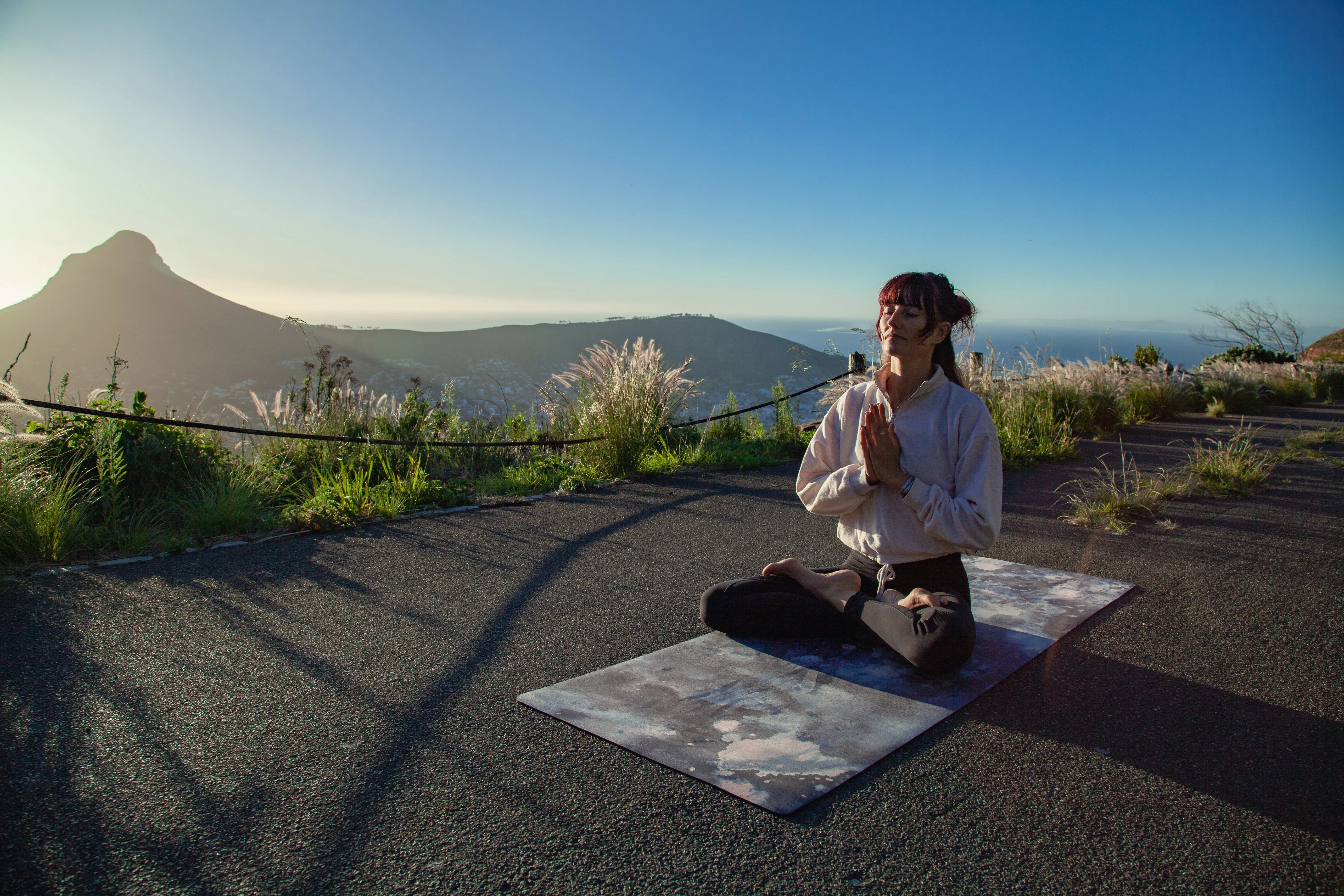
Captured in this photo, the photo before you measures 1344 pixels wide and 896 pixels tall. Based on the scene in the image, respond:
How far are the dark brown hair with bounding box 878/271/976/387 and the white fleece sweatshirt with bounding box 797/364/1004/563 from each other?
0.66ft

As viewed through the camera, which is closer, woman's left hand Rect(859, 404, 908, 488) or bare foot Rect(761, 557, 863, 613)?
woman's left hand Rect(859, 404, 908, 488)

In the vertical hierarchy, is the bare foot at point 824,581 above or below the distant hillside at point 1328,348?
below

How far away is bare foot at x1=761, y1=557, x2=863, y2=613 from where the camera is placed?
2605mm

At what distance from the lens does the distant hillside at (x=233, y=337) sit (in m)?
24.3

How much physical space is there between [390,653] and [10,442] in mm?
3114

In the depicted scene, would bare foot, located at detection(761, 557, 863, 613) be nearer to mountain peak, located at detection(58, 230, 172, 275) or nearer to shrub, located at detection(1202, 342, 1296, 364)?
shrub, located at detection(1202, 342, 1296, 364)

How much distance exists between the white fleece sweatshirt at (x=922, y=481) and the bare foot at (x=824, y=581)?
116 millimetres

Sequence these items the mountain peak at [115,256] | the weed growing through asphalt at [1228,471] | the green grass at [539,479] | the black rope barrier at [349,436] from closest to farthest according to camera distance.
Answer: the black rope barrier at [349,436] → the weed growing through asphalt at [1228,471] → the green grass at [539,479] → the mountain peak at [115,256]

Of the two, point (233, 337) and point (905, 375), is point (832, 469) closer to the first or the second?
point (905, 375)

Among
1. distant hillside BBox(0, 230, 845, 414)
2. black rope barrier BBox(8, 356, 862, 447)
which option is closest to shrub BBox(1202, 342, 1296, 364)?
distant hillside BBox(0, 230, 845, 414)

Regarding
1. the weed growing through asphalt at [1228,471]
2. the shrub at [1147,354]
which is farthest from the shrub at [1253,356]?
the weed growing through asphalt at [1228,471]

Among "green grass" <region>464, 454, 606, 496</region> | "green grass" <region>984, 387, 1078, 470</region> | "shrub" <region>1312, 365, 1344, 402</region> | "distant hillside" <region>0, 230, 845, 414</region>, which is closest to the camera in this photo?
"green grass" <region>464, 454, 606, 496</region>

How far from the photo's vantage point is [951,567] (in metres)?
2.50

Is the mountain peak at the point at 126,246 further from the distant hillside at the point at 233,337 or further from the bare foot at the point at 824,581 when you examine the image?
the bare foot at the point at 824,581
